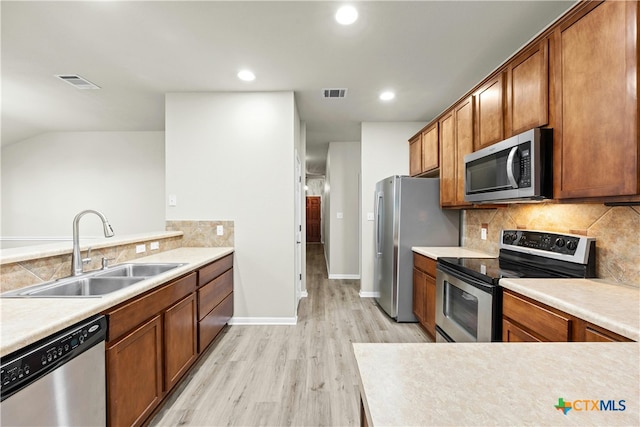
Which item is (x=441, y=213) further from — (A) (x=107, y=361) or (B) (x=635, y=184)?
(A) (x=107, y=361)

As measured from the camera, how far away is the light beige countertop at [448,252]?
256 cm

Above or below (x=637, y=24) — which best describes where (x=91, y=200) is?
below

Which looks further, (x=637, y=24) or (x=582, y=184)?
(x=582, y=184)

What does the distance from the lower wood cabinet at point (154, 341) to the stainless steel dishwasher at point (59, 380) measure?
73 millimetres

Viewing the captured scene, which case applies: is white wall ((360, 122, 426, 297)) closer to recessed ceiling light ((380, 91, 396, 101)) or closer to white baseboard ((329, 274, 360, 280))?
recessed ceiling light ((380, 91, 396, 101))

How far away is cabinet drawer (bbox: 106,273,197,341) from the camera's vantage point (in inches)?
52.5

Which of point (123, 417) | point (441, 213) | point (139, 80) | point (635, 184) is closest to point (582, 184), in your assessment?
point (635, 184)

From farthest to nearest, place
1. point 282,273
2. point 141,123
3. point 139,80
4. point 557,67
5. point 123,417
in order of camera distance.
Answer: point 141,123 < point 282,273 < point 139,80 < point 557,67 < point 123,417

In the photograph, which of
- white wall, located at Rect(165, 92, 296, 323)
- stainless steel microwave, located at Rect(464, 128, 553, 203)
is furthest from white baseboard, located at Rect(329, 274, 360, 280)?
stainless steel microwave, located at Rect(464, 128, 553, 203)

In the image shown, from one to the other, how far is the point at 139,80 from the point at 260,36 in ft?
5.15

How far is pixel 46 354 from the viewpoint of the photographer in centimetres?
99

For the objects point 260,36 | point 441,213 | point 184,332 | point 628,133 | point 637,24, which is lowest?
point 184,332

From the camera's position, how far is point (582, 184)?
147cm

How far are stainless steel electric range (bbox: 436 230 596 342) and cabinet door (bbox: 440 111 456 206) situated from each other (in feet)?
2.14
